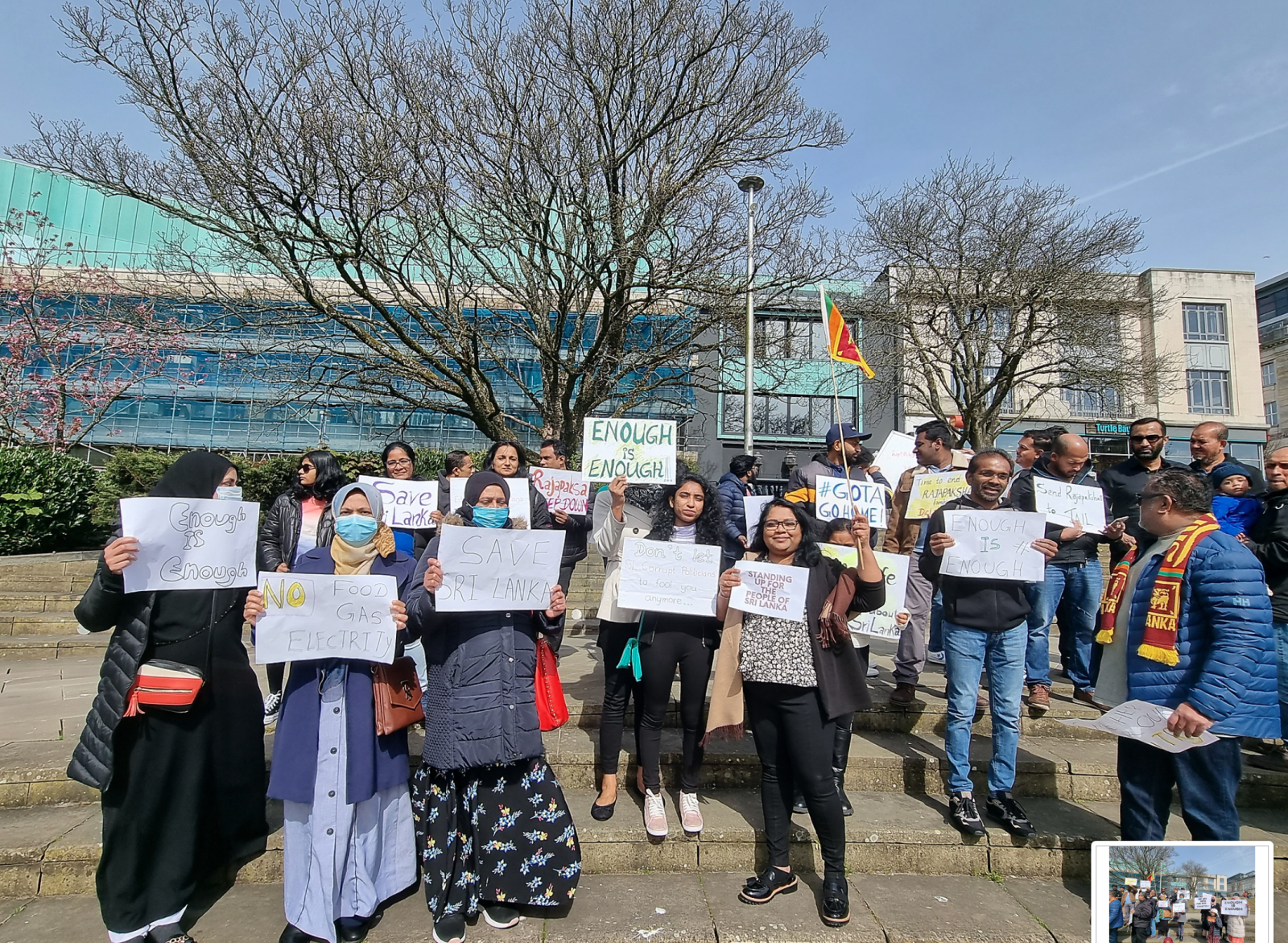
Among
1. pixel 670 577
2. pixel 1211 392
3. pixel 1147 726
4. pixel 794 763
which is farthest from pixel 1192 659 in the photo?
pixel 1211 392

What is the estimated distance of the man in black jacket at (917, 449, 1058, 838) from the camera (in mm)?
3602

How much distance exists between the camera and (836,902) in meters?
3.02

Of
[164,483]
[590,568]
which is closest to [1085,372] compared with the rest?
[590,568]

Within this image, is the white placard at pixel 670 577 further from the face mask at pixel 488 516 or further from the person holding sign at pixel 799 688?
the face mask at pixel 488 516

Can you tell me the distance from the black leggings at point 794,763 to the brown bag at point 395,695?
1589 mm

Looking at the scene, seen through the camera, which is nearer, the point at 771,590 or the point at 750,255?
the point at 771,590

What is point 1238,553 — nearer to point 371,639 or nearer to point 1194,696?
point 1194,696

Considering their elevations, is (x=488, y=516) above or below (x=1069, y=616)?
above

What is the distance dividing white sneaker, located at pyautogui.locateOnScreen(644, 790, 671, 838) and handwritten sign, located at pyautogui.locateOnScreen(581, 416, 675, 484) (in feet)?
6.47

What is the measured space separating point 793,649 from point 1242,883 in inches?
65.2

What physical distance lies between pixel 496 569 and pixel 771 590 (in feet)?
4.28

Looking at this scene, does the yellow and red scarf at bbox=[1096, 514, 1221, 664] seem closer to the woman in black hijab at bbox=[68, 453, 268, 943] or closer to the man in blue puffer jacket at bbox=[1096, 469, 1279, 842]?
the man in blue puffer jacket at bbox=[1096, 469, 1279, 842]

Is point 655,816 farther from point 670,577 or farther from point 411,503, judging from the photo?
point 411,503

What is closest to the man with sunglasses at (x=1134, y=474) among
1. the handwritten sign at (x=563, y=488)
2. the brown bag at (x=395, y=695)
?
the handwritten sign at (x=563, y=488)
